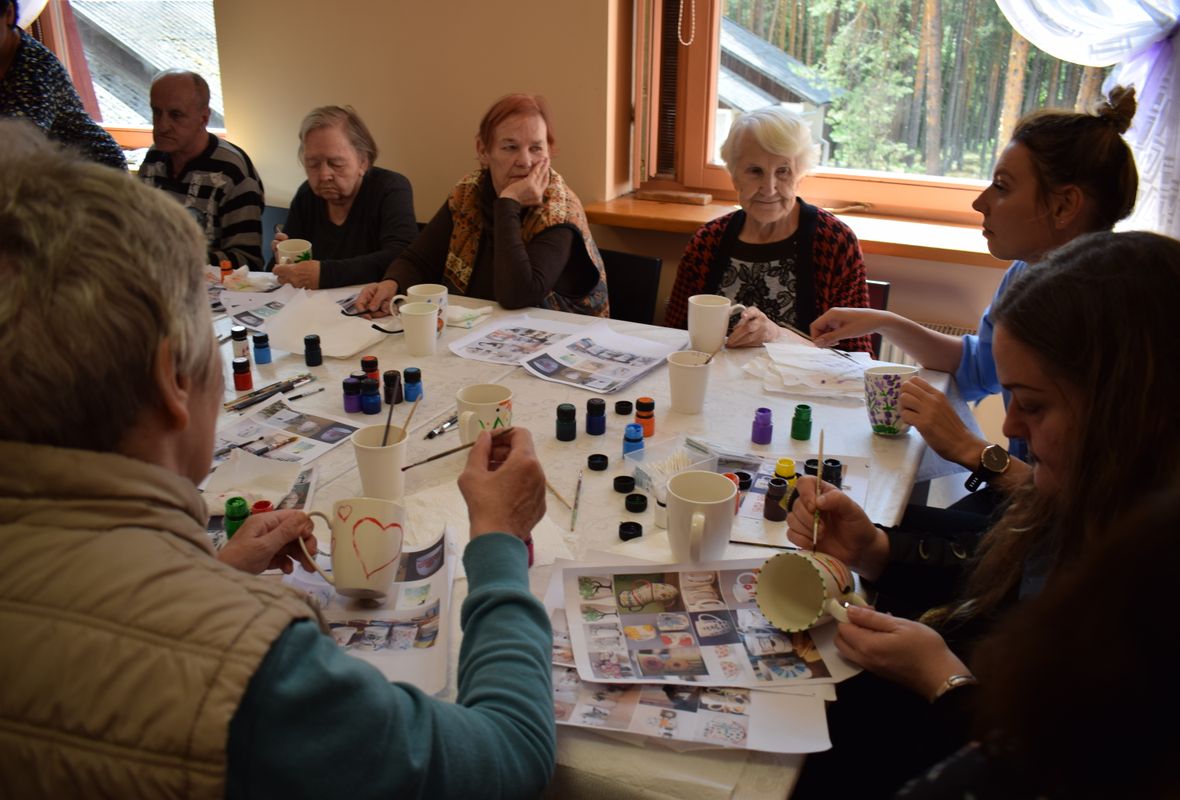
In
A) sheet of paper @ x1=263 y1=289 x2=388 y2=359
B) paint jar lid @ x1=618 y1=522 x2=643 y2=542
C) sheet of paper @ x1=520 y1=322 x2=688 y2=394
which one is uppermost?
sheet of paper @ x1=263 y1=289 x2=388 y2=359

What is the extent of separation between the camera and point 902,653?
3.43 feet

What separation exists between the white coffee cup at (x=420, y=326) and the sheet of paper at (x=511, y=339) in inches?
2.6

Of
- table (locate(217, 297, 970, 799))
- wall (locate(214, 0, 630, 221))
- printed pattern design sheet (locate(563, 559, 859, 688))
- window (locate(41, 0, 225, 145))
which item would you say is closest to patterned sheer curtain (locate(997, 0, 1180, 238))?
table (locate(217, 297, 970, 799))

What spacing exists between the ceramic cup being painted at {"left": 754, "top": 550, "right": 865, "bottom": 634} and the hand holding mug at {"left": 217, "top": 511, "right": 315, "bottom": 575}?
0.61 metres

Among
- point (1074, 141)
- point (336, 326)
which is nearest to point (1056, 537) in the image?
point (1074, 141)

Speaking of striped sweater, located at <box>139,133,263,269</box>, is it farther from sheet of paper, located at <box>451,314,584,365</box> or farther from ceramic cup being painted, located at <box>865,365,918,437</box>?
ceramic cup being painted, located at <box>865,365,918,437</box>

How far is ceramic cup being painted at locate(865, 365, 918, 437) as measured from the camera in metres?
1.64

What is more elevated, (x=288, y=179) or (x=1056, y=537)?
(x=288, y=179)

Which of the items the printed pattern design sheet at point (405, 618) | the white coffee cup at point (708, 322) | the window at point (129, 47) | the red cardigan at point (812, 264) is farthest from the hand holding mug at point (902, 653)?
the window at point (129, 47)

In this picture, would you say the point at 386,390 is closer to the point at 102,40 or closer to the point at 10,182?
the point at 10,182

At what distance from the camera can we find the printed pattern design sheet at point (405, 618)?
1.04m

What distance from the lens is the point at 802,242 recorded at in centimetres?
254

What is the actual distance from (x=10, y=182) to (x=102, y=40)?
4819 millimetres

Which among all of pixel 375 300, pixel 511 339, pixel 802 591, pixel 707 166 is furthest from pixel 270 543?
pixel 707 166
